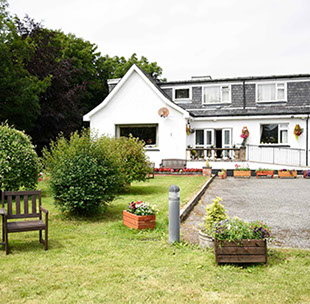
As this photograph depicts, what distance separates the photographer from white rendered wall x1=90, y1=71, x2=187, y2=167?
1006 inches

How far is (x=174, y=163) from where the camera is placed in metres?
24.6

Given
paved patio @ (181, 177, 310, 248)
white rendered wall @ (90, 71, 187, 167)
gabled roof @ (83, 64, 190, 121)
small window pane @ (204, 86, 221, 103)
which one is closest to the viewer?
paved patio @ (181, 177, 310, 248)

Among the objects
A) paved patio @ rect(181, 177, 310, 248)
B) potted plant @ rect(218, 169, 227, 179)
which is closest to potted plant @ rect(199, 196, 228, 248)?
paved patio @ rect(181, 177, 310, 248)

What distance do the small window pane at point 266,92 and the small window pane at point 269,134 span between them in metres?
3.15

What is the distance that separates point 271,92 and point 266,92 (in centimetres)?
38

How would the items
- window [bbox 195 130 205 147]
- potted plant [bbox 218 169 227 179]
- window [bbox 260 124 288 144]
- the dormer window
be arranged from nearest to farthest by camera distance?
potted plant [bbox 218 169 227 179] → window [bbox 260 124 288 144] → window [bbox 195 130 205 147] → the dormer window

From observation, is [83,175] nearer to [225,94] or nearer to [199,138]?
[199,138]

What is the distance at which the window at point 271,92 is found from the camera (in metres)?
27.6

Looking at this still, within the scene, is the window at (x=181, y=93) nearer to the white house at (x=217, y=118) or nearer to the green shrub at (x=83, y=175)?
the white house at (x=217, y=118)

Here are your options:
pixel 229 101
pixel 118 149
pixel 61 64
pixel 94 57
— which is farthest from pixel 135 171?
pixel 94 57

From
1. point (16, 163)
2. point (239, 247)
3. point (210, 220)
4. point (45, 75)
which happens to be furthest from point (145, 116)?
point (239, 247)

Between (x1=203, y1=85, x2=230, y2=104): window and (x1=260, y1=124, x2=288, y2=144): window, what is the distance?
175 inches

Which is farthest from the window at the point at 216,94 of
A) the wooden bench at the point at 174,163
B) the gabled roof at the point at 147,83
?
the wooden bench at the point at 174,163

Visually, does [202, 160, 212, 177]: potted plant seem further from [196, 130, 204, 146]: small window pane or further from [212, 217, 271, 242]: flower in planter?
[212, 217, 271, 242]: flower in planter
